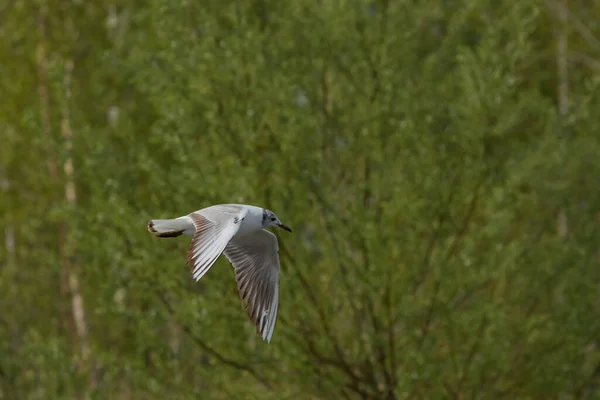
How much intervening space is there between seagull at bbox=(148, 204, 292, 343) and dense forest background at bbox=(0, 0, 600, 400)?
1048 millimetres

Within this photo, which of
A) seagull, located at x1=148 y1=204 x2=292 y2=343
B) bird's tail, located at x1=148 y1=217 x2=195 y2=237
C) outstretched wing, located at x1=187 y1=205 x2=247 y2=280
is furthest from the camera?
bird's tail, located at x1=148 y1=217 x2=195 y2=237

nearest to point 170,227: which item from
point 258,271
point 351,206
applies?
point 258,271

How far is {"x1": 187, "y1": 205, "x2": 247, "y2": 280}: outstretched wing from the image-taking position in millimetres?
5414

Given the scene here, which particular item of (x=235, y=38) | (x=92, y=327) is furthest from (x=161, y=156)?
(x=235, y=38)

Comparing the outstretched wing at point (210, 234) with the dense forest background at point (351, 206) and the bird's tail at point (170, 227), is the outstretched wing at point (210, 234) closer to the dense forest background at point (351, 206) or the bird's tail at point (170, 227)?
the bird's tail at point (170, 227)

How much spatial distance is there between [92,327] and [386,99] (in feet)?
23.1

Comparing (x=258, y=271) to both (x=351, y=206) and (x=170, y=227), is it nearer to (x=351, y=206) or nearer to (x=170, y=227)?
(x=170, y=227)

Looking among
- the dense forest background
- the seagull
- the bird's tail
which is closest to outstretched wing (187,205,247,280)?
the seagull

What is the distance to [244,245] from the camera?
7473 mm

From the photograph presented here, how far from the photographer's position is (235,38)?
28.4 ft

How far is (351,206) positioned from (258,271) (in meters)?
1.97

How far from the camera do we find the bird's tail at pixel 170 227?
657 centimetres

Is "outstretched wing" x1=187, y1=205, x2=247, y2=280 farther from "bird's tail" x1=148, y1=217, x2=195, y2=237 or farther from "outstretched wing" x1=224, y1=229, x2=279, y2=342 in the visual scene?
"outstretched wing" x1=224, y1=229, x2=279, y2=342

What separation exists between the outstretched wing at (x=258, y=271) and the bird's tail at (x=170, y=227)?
0.61 meters
